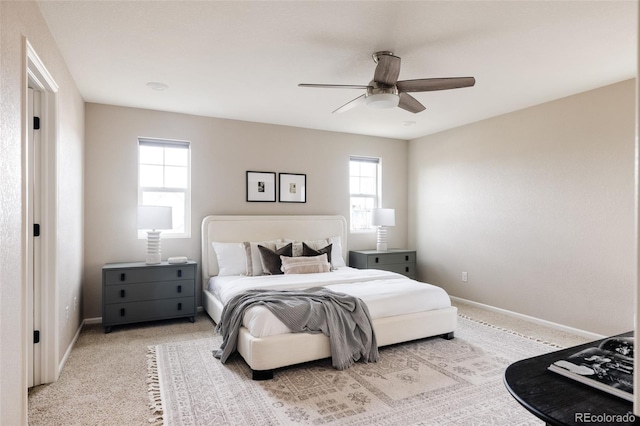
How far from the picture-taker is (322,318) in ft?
10.0

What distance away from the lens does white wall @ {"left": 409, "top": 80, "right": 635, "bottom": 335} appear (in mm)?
3596

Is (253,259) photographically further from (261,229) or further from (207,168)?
(207,168)

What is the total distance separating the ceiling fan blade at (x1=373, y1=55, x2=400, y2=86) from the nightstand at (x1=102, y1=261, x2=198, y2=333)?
2.95 m

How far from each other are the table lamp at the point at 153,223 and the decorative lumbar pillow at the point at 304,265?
4.60ft

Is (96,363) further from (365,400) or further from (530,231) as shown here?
(530,231)

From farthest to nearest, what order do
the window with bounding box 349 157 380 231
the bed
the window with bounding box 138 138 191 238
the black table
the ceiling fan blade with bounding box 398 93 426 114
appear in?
the window with bounding box 349 157 380 231 < the window with bounding box 138 138 191 238 < the ceiling fan blade with bounding box 398 93 426 114 < the bed < the black table

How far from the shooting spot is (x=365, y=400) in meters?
2.51

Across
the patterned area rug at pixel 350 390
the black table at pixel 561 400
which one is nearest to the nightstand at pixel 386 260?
the patterned area rug at pixel 350 390

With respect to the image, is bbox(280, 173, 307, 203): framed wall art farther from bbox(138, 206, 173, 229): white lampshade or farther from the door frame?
the door frame

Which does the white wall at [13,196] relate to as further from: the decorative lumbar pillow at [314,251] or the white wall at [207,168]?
the decorative lumbar pillow at [314,251]

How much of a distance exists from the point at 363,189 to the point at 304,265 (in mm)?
2173

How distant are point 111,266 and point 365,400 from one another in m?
3.10

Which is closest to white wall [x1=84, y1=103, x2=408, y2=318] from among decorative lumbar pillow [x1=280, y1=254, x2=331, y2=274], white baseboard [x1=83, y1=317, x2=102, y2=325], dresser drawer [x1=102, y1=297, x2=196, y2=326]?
white baseboard [x1=83, y1=317, x2=102, y2=325]

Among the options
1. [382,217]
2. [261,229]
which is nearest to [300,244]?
[261,229]
